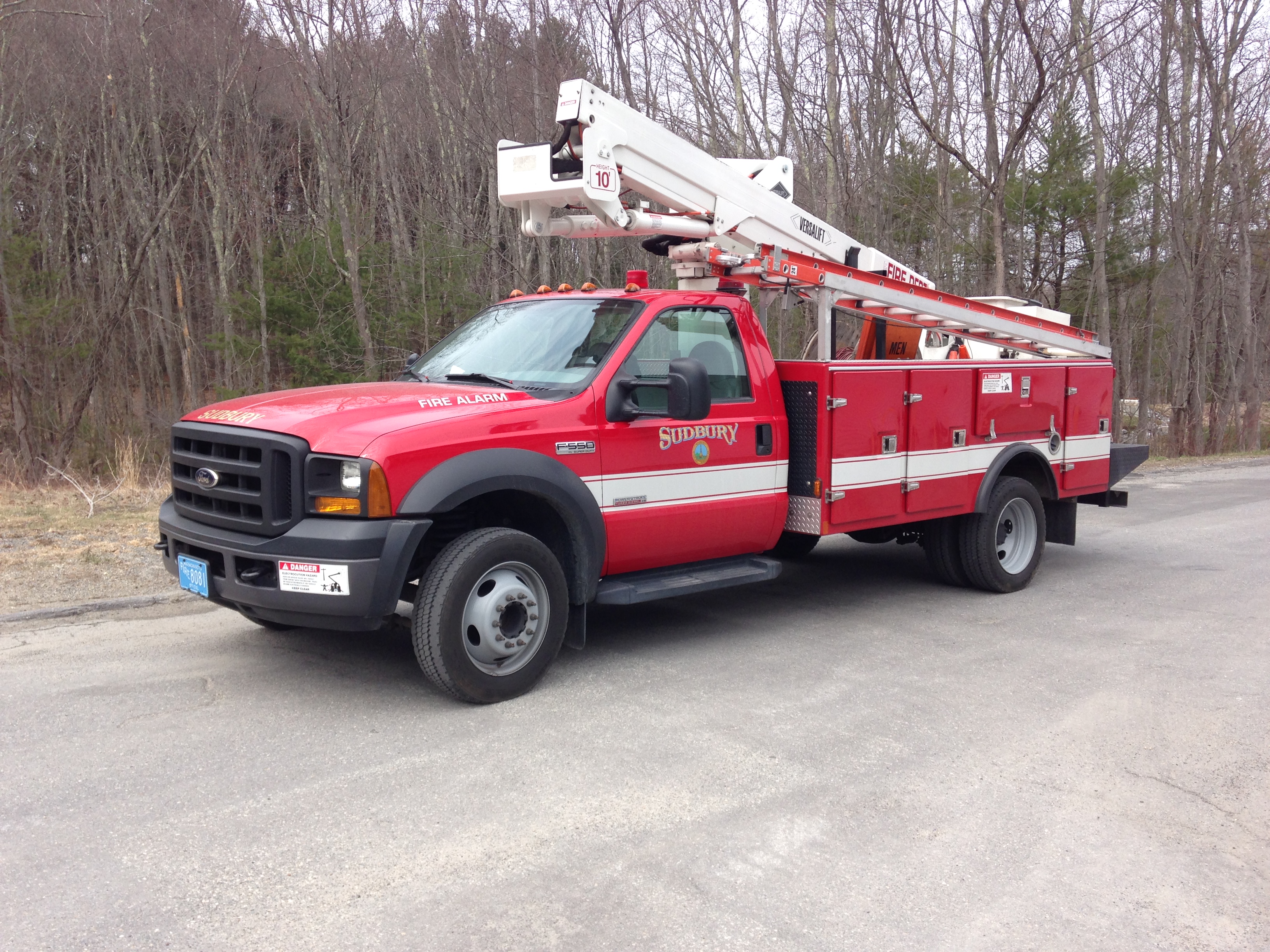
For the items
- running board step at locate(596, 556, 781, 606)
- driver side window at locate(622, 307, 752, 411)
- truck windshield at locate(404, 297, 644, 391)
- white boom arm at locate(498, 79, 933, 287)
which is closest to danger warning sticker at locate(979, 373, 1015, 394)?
white boom arm at locate(498, 79, 933, 287)

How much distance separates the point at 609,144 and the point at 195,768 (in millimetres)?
4139

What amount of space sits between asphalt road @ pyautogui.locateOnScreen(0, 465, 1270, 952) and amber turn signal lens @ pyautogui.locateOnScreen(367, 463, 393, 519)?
39.2 inches

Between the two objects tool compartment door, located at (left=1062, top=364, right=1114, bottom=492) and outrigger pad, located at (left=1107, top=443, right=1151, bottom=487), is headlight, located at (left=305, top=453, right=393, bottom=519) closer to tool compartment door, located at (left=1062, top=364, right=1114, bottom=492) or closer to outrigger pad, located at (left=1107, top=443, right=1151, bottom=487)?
tool compartment door, located at (left=1062, top=364, right=1114, bottom=492)

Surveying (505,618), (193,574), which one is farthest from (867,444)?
(193,574)

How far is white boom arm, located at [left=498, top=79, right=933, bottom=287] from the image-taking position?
613cm

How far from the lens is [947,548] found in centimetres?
784

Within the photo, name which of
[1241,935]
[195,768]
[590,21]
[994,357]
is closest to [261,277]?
[590,21]

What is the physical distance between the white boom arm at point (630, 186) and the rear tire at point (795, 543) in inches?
77.8

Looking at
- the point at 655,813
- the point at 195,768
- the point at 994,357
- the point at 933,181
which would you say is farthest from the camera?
the point at 933,181

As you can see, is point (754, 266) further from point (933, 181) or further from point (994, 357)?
point (933, 181)

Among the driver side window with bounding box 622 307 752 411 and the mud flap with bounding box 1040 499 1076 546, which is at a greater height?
the driver side window with bounding box 622 307 752 411

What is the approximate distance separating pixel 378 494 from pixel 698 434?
80.8 inches

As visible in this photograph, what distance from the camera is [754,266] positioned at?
6.63 meters

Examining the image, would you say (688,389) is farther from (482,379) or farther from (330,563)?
(330,563)
